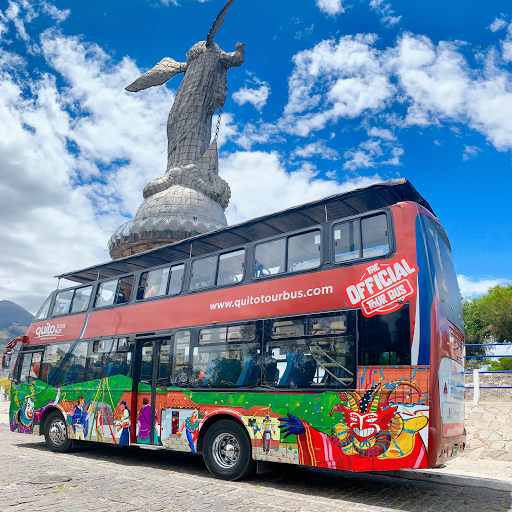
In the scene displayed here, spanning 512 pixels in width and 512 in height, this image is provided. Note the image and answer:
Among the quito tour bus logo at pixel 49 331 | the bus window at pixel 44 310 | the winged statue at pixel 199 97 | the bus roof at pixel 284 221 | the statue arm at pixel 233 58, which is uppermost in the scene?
the statue arm at pixel 233 58

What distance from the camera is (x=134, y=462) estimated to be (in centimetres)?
949

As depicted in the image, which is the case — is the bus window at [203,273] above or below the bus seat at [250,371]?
above

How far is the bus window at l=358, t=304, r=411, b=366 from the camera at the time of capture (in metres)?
6.15

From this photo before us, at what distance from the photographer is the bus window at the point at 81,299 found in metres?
11.5

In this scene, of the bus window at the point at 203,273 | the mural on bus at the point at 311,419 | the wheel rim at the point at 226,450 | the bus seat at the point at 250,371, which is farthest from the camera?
the bus window at the point at 203,273

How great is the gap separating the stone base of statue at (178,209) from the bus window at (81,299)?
64.4ft

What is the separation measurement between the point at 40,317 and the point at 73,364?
2.38 metres

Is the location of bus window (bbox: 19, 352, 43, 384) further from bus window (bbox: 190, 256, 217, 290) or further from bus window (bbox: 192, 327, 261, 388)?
bus window (bbox: 192, 327, 261, 388)

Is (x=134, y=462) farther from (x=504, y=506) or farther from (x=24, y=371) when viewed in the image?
(x=504, y=506)

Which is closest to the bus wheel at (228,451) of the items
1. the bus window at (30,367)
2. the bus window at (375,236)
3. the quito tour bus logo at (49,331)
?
the bus window at (375,236)

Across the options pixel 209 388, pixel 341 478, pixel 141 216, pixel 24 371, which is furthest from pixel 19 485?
pixel 141 216

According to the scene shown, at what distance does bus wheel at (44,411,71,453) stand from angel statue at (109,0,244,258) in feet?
70.4

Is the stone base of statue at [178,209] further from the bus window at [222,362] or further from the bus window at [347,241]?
the bus window at [347,241]

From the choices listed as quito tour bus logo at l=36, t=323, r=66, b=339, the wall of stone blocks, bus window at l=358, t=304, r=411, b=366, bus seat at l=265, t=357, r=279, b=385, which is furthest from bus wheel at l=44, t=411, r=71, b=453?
the wall of stone blocks
